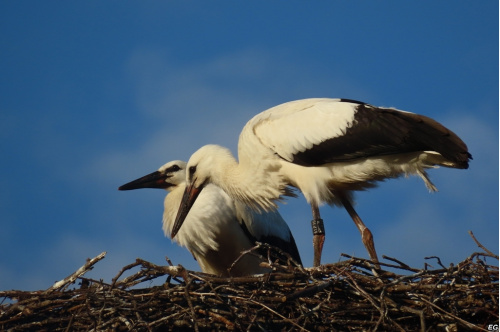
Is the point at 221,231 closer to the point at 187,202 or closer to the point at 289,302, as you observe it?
the point at 187,202

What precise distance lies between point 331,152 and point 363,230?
0.83m

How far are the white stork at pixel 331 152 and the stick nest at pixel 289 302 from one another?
1077mm

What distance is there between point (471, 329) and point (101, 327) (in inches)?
99.1

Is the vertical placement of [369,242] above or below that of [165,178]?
below

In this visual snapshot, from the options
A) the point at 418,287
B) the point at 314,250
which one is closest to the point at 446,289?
the point at 418,287

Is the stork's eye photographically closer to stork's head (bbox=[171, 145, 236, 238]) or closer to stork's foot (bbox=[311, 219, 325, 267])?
stork's head (bbox=[171, 145, 236, 238])

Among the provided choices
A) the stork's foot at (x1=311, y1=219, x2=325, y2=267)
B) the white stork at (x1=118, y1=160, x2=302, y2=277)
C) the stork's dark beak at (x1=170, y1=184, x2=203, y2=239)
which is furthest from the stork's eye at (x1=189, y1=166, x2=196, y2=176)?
the stork's foot at (x1=311, y1=219, x2=325, y2=267)

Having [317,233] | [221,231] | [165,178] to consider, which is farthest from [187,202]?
[317,233]

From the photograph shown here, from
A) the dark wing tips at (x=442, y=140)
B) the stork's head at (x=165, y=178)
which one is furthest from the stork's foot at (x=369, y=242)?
the stork's head at (x=165, y=178)

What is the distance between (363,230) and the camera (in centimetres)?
774

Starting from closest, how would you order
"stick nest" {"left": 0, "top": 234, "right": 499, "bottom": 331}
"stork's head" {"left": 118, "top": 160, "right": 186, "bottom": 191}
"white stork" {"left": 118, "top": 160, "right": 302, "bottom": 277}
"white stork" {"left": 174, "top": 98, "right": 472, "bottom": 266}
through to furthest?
1. "stick nest" {"left": 0, "top": 234, "right": 499, "bottom": 331}
2. "white stork" {"left": 174, "top": 98, "right": 472, "bottom": 266}
3. "white stork" {"left": 118, "top": 160, "right": 302, "bottom": 277}
4. "stork's head" {"left": 118, "top": 160, "right": 186, "bottom": 191}

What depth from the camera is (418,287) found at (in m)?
6.11

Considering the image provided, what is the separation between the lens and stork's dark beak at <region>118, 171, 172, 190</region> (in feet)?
30.1

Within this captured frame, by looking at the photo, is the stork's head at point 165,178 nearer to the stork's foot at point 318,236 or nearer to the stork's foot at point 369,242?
the stork's foot at point 318,236
